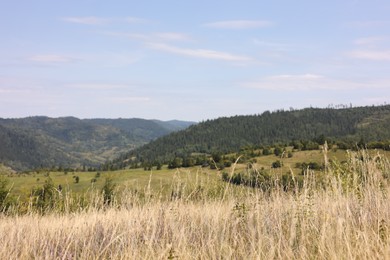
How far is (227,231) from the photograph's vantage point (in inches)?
195

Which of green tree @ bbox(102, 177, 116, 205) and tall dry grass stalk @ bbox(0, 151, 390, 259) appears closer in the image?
tall dry grass stalk @ bbox(0, 151, 390, 259)

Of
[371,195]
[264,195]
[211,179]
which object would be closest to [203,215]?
[264,195]

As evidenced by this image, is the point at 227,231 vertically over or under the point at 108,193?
over

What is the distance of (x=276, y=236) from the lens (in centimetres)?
480

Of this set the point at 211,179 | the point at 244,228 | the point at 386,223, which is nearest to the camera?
the point at 386,223

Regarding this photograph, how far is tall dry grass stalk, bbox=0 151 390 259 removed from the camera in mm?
3964

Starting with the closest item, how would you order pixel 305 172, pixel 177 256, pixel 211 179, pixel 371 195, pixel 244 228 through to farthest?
pixel 177 256 < pixel 244 228 < pixel 371 195 < pixel 305 172 < pixel 211 179

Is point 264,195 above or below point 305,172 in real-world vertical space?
below

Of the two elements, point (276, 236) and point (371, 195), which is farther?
point (371, 195)

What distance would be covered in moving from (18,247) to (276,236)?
3.31 meters

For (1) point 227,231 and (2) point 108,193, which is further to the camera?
(2) point 108,193

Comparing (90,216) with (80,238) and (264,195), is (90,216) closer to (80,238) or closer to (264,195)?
(80,238)

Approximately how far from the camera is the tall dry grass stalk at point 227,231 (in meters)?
3.96

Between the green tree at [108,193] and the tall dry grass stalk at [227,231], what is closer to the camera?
the tall dry grass stalk at [227,231]
